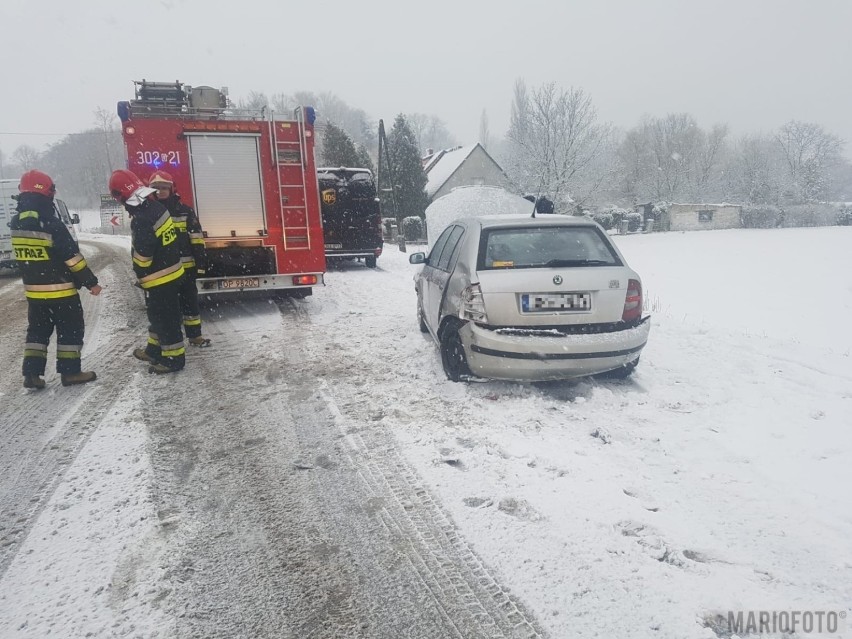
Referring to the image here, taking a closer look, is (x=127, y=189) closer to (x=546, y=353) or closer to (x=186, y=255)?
(x=186, y=255)

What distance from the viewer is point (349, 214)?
13883 millimetres

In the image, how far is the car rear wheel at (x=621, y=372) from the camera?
4902mm

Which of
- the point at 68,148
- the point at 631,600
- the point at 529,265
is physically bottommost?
the point at 631,600

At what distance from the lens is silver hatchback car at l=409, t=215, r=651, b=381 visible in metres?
4.46

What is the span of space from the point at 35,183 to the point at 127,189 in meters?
0.75

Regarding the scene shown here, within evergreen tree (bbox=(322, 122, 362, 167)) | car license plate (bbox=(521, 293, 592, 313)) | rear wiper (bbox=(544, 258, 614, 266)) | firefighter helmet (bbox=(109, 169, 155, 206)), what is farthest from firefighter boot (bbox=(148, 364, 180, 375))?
evergreen tree (bbox=(322, 122, 362, 167))

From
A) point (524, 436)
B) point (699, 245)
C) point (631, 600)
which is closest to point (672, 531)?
point (631, 600)

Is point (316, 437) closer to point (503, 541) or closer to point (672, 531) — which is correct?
point (503, 541)

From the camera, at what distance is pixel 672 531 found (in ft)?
9.15

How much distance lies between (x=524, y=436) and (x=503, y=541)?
121 centimetres

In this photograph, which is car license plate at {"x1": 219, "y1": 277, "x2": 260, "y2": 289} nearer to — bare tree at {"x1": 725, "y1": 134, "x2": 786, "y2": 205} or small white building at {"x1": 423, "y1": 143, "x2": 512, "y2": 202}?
small white building at {"x1": 423, "y1": 143, "x2": 512, "y2": 202}

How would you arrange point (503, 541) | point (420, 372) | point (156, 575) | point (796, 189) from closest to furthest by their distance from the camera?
1. point (156, 575)
2. point (503, 541)
3. point (420, 372)
4. point (796, 189)

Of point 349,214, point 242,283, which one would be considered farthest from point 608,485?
point 349,214

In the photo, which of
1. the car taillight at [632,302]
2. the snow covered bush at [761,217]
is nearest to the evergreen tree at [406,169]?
the car taillight at [632,302]
